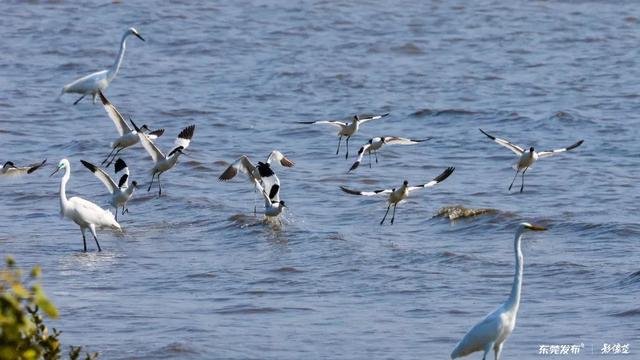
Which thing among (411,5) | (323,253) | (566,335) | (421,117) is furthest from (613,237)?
(411,5)

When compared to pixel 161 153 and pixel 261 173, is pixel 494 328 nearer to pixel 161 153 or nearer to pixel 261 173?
pixel 261 173

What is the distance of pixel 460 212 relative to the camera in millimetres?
17109

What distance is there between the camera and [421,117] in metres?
25.1

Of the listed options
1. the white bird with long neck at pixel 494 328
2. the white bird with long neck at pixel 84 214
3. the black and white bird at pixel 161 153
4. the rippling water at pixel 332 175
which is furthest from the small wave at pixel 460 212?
the white bird with long neck at pixel 494 328

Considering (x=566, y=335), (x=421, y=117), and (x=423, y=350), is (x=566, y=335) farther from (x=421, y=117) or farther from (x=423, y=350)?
(x=421, y=117)

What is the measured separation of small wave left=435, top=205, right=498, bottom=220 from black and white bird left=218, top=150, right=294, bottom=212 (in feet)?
7.11

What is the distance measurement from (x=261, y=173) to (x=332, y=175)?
317 cm

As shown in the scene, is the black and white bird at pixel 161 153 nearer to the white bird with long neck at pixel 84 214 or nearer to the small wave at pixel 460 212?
the white bird with long neck at pixel 84 214

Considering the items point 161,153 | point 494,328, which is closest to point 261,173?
point 161,153

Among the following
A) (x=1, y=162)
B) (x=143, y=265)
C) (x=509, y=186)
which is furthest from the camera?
(x=1, y=162)

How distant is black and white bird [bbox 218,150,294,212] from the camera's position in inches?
674

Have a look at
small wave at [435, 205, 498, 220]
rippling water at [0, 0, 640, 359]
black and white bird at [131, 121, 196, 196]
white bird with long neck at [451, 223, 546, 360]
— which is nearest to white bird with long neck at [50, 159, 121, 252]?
rippling water at [0, 0, 640, 359]

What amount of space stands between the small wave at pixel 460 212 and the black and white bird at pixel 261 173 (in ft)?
7.11

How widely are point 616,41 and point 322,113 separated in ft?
32.7
